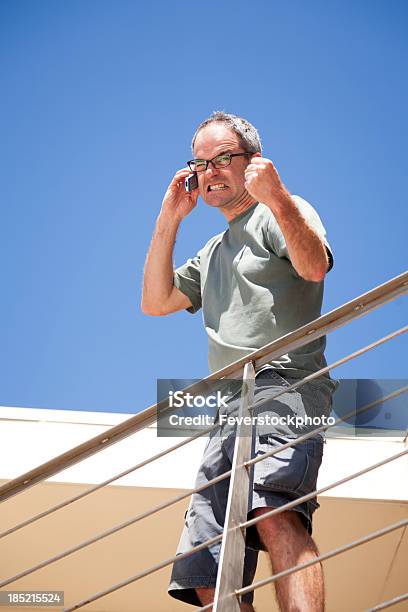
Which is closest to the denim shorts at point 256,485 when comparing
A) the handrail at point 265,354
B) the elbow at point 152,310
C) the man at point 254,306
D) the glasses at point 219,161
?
the man at point 254,306

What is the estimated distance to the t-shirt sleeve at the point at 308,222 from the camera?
1.69m

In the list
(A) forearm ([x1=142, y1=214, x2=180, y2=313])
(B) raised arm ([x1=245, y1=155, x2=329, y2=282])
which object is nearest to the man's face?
(A) forearm ([x1=142, y1=214, x2=180, y2=313])

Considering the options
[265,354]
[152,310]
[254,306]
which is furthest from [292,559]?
[152,310]

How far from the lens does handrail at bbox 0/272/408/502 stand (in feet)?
4.61

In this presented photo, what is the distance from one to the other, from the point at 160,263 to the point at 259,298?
342 mm

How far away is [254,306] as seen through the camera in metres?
1.72

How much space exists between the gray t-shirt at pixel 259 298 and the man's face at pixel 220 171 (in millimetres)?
68

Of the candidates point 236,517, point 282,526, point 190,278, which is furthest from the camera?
point 190,278

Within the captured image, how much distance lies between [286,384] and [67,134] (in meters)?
3.30

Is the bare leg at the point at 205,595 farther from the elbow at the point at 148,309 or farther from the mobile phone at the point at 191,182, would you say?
the mobile phone at the point at 191,182

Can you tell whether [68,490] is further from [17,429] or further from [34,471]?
[34,471]

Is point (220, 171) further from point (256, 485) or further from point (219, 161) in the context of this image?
point (256, 485)

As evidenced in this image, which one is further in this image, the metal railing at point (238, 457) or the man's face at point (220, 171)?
the man's face at point (220, 171)

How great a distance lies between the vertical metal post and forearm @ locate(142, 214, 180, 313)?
520 mm
